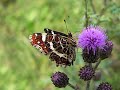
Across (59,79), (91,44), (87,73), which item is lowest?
(59,79)

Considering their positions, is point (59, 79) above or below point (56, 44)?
below

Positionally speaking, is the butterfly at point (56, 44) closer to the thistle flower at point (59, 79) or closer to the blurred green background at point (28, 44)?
the thistle flower at point (59, 79)

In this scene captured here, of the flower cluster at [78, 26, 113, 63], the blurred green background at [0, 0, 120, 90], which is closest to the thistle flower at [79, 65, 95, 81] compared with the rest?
the flower cluster at [78, 26, 113, 63]

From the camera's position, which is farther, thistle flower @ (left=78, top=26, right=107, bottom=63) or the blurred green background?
the blurred green background

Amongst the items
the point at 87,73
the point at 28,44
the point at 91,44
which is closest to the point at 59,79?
the point at 87,73

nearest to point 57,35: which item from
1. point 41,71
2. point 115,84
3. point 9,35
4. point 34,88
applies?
point 115,84

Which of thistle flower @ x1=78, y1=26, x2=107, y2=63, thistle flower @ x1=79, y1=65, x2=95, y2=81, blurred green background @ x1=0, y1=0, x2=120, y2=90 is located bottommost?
thistle flower @ x1=79, y1=65, x2=95, y2=81

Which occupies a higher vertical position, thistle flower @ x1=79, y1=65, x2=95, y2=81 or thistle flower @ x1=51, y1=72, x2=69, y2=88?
thistle flower @ x1=79, y1=65, x2=95, y2=81

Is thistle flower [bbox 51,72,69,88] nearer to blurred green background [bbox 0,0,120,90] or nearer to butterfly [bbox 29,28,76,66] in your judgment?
butterfly [bbox 29,28,76,66]

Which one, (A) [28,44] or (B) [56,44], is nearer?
(B) [56,44]

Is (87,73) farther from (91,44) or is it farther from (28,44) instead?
(28,44)
